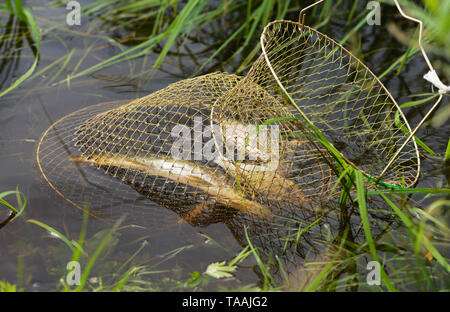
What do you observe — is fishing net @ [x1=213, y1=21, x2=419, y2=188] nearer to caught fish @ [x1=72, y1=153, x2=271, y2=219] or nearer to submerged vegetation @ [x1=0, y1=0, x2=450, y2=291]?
submerged vegetation @ [x1=0, y1=0, x2=450, y2=291]

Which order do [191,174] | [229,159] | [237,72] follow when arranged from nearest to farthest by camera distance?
[229,159] < [191,174] < [237,72]

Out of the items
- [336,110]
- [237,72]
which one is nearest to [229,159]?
[336,110]

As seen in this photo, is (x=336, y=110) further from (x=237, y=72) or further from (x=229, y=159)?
(x=229, y=159)

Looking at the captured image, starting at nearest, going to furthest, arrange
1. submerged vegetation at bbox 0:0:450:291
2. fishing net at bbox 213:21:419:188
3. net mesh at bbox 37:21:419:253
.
A: submerged vegetation at bbox 0:0:450:291
net mesh at bbox 37:21:419:253
fishing net at bbox 213:21:419:188

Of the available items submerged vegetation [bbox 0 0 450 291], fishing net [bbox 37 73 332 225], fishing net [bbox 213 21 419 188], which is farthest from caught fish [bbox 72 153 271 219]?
fishing net [bbox 213 21 419 188]

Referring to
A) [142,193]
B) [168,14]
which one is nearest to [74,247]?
[142,193]

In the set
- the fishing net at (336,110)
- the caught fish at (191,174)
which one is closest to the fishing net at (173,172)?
the caught fish at (191,174)

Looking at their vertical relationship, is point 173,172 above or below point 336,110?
below
